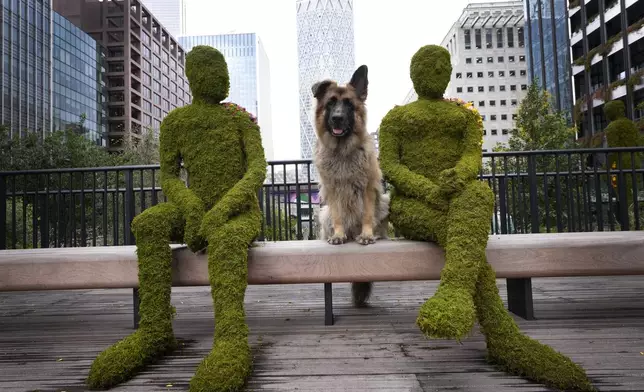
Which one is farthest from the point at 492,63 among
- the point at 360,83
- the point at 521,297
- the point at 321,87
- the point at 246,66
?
the point at 246,66

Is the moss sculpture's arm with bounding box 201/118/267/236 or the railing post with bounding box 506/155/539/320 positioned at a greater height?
the moss sculpture's arm with bounding box 201/118/267/236

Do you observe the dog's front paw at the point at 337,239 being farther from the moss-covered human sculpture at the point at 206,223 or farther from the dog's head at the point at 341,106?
the dog's head at the point at 341,106

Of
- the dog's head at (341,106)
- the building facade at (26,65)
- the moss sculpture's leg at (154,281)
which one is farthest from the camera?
the building facade at (26,65)

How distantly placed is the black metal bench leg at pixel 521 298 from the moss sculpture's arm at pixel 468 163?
4.34 feet

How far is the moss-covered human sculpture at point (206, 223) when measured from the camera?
95.7 inches

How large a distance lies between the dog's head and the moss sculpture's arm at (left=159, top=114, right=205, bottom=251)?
1.16m

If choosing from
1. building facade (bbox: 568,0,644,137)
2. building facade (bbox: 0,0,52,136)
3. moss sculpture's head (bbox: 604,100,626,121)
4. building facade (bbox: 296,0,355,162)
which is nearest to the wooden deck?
moss sculpture's head (bbox: 604,100,626,121)

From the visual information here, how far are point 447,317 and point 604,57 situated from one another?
38.7m

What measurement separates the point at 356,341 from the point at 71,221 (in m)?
4.69

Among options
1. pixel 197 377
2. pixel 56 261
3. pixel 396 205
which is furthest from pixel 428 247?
pixel 56 261

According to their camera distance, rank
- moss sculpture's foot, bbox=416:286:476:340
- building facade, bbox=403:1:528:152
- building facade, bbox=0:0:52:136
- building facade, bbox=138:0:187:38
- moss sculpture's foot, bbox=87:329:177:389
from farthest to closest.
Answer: building facade, bbox=138:0:187:38 < building facade, bbox=403:1:528:152 < building facade, bbox=0:0:52:136 < moss sculpture's foot, bbox=87:329:177:389 < moss sculpture's foot, bbox=416:286:476:340

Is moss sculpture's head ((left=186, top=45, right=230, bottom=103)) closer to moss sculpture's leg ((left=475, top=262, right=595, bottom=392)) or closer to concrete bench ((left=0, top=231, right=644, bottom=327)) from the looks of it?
concrete bench ((left=0, top=231, right=644, bottom=327))

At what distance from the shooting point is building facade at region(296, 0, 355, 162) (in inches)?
4205

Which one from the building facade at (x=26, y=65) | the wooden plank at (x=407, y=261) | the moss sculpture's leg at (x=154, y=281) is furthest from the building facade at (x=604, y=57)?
the building facade at (x=26, y=65)
